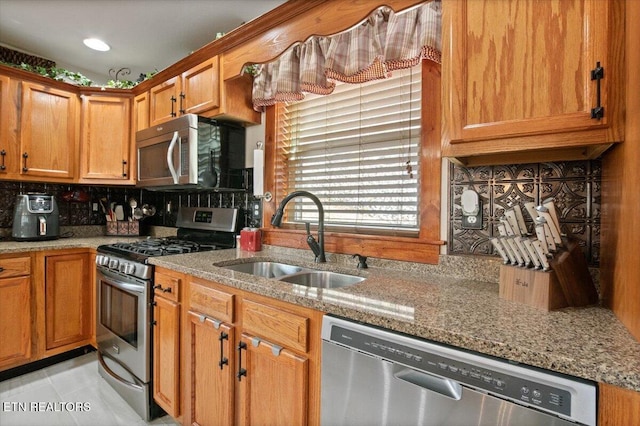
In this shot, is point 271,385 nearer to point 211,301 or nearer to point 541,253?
point 211,301

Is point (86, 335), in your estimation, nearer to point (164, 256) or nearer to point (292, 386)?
point (164, 256)

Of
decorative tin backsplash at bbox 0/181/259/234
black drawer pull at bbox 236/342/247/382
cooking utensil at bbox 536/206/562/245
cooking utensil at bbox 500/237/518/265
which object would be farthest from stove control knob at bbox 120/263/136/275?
cooking utensil at bbox 536/206/562/245

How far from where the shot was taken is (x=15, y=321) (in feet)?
7.32

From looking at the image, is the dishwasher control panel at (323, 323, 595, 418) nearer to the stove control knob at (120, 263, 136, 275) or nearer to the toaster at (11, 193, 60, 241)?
the stove control knob at (120, 263, 136, 275)

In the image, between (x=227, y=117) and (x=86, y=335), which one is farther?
(x=86, y=335)

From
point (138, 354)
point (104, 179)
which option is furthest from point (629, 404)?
point (104, 179)

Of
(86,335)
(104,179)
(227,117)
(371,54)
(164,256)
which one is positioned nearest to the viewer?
(371,54)

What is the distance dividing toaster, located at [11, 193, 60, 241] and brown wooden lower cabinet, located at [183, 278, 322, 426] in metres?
1.81

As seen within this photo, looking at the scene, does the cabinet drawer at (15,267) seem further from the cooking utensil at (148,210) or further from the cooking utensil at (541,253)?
the cooking utensil at (541,253)

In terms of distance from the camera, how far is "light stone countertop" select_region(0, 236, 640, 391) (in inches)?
26.6

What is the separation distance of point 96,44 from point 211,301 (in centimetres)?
240

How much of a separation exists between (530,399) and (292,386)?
0.75m

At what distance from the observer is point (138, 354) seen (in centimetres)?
186

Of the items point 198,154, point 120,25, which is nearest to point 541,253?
point 198,154
